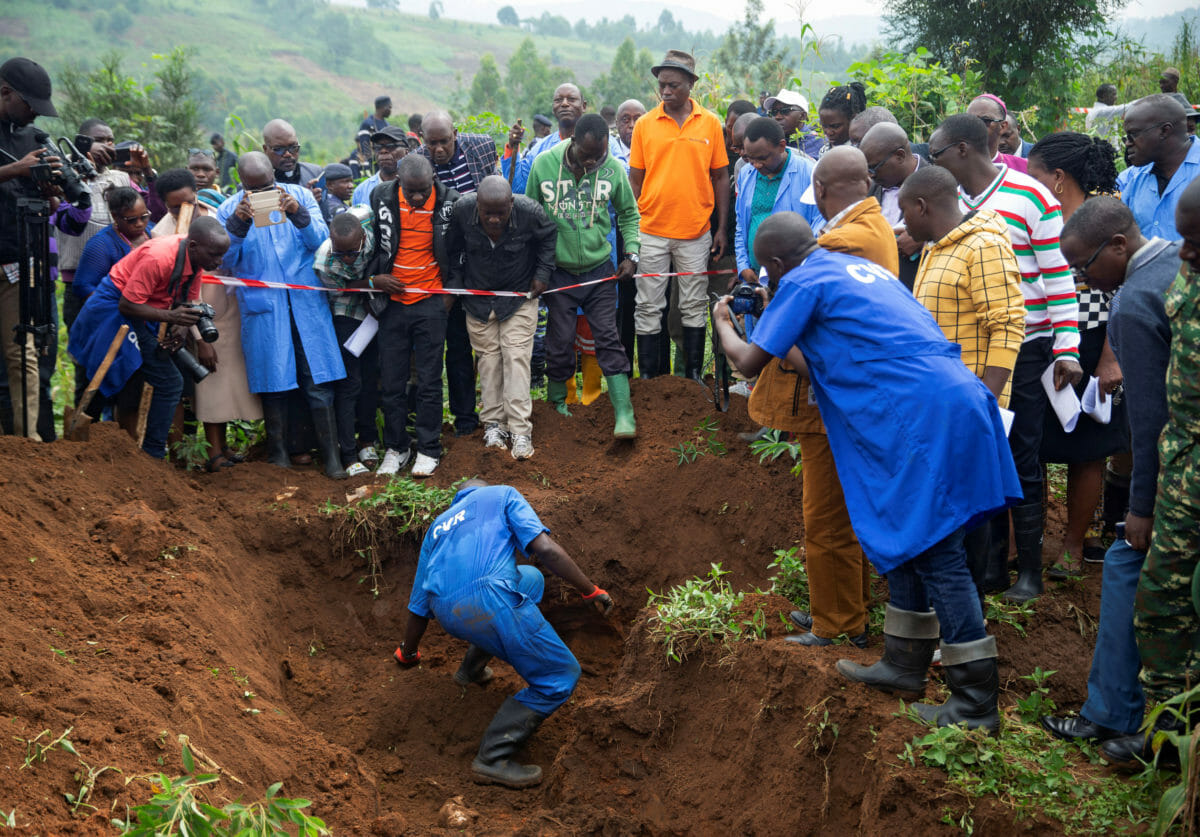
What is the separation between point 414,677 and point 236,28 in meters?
69.6

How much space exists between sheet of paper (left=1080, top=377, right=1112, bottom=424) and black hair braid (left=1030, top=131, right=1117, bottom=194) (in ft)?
3.11

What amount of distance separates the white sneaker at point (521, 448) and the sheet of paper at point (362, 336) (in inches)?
51.2

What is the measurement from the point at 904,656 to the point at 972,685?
0.96ft

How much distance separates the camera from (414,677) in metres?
5.43

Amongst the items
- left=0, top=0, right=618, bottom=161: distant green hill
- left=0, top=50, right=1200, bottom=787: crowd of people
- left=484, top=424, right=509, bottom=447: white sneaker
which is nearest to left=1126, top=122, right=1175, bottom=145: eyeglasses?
left=0, top=50, right=1200, bottom=787: crowd of people

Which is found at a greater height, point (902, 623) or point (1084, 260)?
point (1084, 260)

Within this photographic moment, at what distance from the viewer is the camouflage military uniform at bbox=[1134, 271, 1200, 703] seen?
9.37 ft

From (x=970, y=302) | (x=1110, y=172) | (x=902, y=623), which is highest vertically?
(x=1110, y=172)

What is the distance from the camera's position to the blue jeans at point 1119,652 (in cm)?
324

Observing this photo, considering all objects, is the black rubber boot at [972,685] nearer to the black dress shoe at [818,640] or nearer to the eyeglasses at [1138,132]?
the black dress shoe at [818,640]

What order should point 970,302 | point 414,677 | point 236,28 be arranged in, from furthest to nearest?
1. point 236,28
2. point 414,677
3. point 970,302

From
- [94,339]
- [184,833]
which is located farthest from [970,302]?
[94,339]

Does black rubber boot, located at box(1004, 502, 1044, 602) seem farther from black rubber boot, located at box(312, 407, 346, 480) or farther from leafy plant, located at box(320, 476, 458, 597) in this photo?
black rubber boot, located at box(312, 407, 346, 480)

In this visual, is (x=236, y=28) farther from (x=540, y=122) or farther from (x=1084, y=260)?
(x=1084, y=260)
